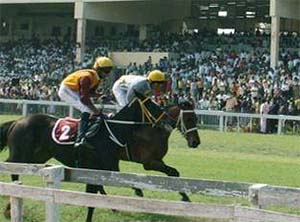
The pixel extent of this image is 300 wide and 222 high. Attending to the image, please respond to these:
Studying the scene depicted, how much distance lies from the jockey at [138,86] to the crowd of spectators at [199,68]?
11.0 metres

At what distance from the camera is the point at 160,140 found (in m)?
10.3

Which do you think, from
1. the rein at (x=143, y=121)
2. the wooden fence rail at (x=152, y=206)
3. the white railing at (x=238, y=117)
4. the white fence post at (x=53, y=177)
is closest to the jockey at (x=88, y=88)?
the rein at (x=143, y=121)

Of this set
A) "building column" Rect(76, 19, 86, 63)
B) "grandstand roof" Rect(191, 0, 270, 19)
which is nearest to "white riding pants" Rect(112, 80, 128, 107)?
"building column" Rect(76, 19, 86, 63)

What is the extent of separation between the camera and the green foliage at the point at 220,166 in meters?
9.62

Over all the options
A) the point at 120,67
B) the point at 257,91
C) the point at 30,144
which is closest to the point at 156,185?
the point at 30,144

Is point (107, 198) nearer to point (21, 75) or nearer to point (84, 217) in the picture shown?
point (84, 217)

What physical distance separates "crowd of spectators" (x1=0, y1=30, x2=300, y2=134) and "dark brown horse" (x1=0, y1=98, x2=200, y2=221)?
11.5 meters

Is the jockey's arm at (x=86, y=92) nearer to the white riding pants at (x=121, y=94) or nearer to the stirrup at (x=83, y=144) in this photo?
the stirrup at (x=83, y=144)

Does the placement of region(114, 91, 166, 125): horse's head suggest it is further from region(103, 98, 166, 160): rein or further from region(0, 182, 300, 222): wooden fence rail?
region(0, 182, 300, 222): wooden fence rail

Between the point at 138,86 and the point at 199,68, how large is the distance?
24.0 meters

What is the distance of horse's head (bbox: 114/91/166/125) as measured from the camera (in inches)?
402

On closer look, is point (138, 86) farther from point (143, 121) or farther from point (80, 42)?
point (80, 42)

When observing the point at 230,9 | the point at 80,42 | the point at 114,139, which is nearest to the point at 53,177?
the point at 114,139

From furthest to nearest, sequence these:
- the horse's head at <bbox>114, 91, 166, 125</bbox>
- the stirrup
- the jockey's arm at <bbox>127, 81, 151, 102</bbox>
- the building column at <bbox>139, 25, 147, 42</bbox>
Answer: the building column at <bbox>139, 25, 147, 42</bbox>, the jockey's arm at <bbox>127, 81, 151, 102</bbox>, the horse's head at <bbox>114, 91, 166, 125</bbox>, the stirrup
